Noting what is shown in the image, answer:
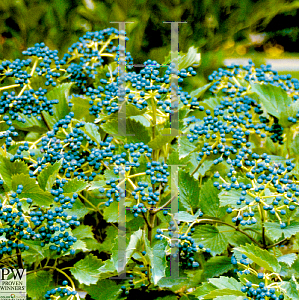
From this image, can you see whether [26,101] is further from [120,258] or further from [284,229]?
[284,229]

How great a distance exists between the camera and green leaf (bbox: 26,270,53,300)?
86cm

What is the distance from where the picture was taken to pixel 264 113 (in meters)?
1.15

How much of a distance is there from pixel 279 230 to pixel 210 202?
0.19 m

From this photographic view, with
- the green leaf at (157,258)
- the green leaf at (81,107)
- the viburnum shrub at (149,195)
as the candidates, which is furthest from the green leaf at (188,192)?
the green leaf at (81,107)

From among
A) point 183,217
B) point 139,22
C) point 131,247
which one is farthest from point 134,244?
point 139,22

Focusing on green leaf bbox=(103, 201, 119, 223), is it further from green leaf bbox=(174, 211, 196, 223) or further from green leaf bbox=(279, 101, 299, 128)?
green leaf bbox=(279, 101, 299, 128)

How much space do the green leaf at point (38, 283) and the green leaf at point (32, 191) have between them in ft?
0.67

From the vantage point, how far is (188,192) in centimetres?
93

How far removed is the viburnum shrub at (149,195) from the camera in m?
0.79

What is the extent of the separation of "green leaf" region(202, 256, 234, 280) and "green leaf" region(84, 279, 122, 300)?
21cm

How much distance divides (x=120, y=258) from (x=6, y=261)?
0.30 m

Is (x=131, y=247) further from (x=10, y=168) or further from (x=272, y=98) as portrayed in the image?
(x=272, y=98)

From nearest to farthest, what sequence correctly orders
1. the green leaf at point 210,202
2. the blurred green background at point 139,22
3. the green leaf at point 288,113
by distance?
the green leaf at point 210,202, the green leaf at point 288,113, the blurred green background at point 139,22

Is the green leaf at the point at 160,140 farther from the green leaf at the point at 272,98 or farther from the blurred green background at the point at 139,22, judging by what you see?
the blurred green background at the point at 139,22
